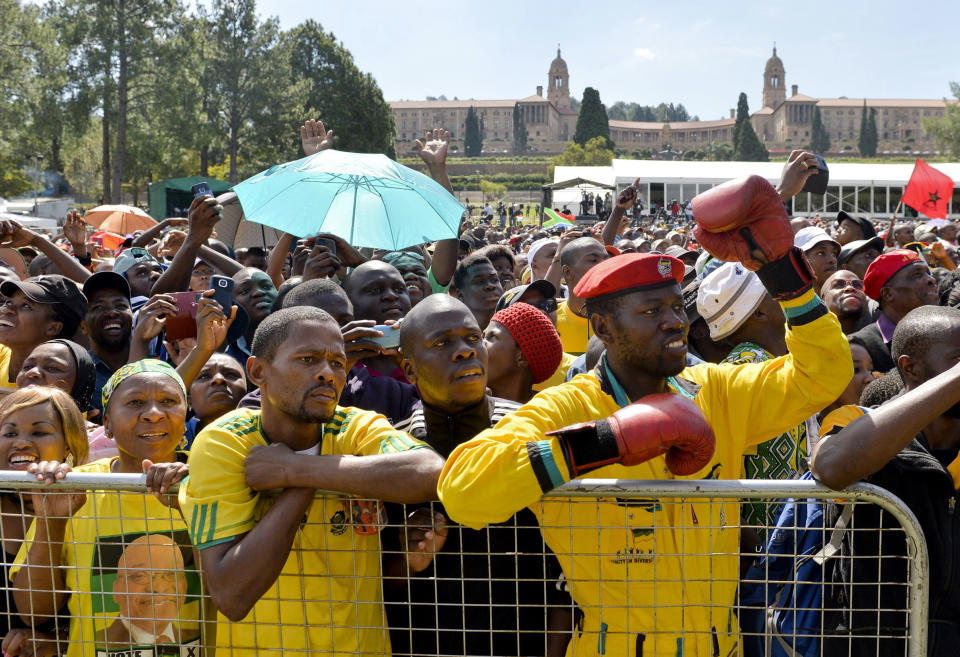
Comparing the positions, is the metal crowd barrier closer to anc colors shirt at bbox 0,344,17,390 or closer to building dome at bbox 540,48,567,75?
anc colors shirt at bbox 0,344,17,390

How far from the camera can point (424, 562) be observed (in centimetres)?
259

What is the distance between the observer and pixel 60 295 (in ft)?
16.0

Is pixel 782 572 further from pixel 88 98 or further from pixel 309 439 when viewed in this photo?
pixel 88 98

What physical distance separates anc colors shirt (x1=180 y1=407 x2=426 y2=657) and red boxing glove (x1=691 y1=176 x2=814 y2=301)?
1102 mm

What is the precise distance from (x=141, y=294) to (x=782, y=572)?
16.7 feet

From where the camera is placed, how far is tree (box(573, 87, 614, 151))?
93.4 meters

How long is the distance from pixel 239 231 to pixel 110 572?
25.6 feet

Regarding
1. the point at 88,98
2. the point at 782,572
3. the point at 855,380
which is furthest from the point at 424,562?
the point at 88,98

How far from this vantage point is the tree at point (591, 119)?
93.4 m

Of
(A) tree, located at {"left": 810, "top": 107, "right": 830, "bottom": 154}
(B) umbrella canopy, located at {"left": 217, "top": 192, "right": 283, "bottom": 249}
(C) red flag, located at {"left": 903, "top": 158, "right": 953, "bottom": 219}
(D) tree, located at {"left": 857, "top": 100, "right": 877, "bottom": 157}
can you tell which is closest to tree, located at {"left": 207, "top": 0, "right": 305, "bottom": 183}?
(B) umbrella canopy, located at {"left": 217, "top": 192, "right": 283, "bottom": 249}

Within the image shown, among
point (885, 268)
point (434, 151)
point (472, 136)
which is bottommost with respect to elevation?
point (885, 268)

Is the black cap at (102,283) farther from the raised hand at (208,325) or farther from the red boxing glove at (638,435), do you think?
the red boxing glove at (638,435)

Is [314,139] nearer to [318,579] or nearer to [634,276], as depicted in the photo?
[634,276]

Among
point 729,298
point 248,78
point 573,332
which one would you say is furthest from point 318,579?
point 248,78
